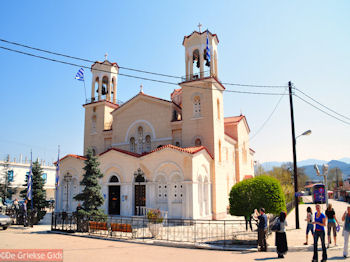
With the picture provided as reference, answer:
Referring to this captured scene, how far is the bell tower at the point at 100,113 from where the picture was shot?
1163 inches

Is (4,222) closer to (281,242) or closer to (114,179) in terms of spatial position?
(114,179)

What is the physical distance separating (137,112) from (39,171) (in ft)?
33.8

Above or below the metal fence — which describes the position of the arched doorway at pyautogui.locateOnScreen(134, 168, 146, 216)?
above

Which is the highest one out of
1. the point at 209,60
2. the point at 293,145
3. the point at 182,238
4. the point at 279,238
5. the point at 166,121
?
the point at 209,60

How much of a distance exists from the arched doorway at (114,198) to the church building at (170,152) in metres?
0.08

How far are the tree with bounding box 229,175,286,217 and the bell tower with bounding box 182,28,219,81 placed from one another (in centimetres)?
1293

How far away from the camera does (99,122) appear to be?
29875 mm

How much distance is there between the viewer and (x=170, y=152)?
70.7ft

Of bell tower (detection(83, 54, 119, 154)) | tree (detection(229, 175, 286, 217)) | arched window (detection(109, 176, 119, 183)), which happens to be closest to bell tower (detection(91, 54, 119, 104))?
bell tower (detection(83, 54, 119, 154))

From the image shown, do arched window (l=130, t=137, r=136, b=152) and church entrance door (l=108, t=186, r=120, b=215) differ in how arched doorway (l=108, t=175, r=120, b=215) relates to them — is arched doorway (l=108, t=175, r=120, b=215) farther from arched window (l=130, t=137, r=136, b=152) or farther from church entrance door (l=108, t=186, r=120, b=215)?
arched window (l=130, t=137, r=136, b=152)

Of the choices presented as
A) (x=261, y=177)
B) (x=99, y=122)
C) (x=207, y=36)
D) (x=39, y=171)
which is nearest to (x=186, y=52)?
(x=207, y=36)

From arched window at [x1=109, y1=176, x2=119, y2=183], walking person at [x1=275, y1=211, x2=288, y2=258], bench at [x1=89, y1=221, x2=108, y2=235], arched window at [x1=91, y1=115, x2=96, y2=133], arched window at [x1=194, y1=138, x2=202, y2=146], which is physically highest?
arched window at [x1=91, y1=115, x2=96, y2=133]

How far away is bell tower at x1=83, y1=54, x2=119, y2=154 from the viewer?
2953cm

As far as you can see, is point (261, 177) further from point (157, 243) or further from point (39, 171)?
point (39, 171)
